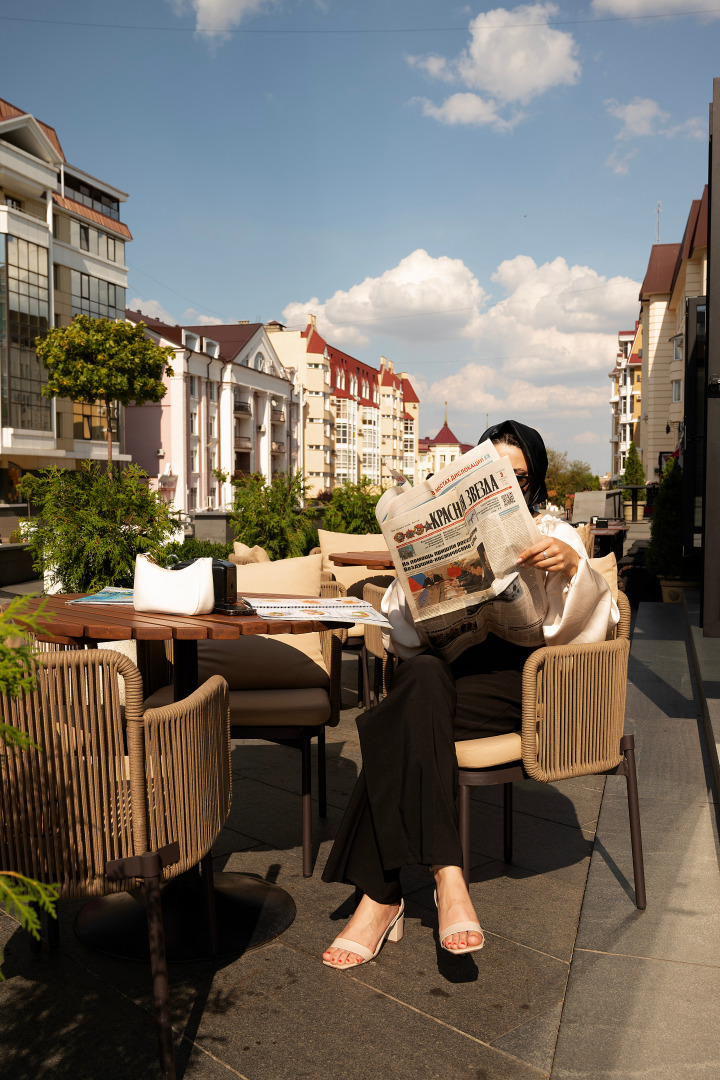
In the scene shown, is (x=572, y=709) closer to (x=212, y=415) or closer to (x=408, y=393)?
(x=212, y=415)

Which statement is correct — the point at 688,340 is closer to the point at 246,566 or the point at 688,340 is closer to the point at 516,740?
the point at 246,566

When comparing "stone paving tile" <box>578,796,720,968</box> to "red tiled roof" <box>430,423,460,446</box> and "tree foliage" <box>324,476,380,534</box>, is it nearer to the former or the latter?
"tree foliage" <box>324,476,380,534</box>

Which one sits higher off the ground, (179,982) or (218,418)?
(218,418)

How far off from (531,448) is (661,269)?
155ft

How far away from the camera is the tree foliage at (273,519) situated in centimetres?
912

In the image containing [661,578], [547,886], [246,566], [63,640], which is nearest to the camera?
[63,640]

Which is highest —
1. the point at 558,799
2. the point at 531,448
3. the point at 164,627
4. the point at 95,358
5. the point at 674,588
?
the point at 95,358

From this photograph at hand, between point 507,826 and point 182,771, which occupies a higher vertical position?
point 182,771

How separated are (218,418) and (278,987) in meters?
60.8

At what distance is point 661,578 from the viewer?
11.0 metres

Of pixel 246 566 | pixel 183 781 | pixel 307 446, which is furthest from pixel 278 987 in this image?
pixel 307 446

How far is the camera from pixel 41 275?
39.2 metres

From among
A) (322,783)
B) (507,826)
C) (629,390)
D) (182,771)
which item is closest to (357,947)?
(182,771)

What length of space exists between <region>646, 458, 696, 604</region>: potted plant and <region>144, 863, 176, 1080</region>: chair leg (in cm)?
961
